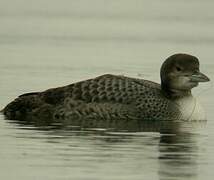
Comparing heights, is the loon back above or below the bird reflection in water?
above

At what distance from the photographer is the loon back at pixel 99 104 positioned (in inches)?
750

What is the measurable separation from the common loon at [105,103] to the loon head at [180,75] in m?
0.09

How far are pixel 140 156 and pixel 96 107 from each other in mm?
4170

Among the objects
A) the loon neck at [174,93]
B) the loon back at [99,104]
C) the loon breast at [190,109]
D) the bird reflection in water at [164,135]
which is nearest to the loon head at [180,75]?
the loon neck at [174,93]

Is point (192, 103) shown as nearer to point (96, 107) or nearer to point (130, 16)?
point (96, 107)

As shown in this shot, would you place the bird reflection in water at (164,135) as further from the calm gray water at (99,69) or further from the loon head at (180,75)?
the loon head at (180,75)

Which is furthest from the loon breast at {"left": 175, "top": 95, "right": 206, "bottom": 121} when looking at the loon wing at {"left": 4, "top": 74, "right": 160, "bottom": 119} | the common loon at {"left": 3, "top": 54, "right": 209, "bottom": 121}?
the loon wing at {"left": 4, "top": 74, "right": 160, "bottom": 119}

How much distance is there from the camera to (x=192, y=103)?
1930 centimetres

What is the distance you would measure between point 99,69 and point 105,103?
638 centimetres

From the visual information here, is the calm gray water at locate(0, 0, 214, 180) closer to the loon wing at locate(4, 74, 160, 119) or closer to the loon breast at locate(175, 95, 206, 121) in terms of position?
the loon breast at locate(175, 95, 206, 121)

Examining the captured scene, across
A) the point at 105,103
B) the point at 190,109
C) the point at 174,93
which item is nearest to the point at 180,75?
the point at 174,93

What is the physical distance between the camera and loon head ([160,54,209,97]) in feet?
64.2

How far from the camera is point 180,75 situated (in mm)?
19672

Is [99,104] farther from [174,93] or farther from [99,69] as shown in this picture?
[99,69]
